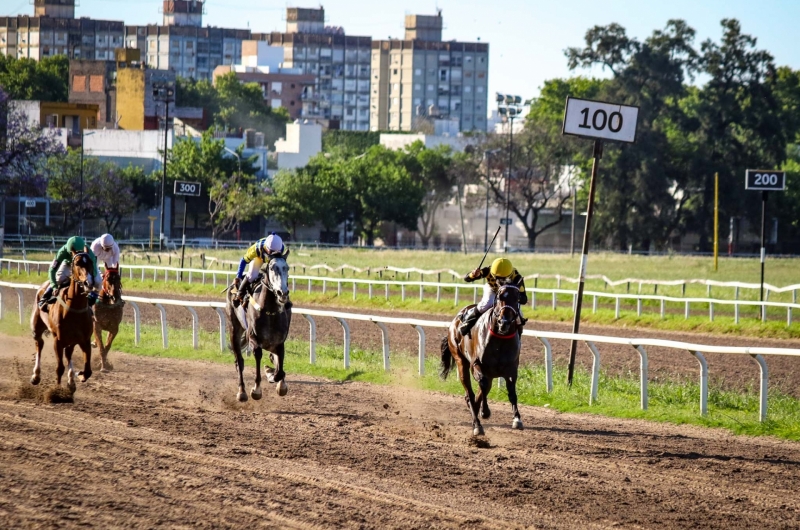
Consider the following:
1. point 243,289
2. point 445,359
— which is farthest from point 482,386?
point 243,289

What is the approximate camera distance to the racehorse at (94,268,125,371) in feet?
48.1

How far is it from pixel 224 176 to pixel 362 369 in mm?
51575

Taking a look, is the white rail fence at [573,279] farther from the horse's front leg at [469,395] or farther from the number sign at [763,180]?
the horse's front leg at [469,395]

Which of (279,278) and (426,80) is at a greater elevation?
(426,80)

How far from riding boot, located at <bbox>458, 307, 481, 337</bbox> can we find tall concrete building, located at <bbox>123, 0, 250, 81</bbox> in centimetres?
17509

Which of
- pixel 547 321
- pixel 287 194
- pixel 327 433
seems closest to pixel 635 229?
pixel 287 194

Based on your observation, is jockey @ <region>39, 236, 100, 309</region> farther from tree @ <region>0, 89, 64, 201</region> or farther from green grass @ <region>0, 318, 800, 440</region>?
tree @ <region>0, 89, 64, 201</region>

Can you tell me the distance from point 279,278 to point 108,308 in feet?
14.2

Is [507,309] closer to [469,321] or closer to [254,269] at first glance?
[469,321]

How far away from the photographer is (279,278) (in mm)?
11938

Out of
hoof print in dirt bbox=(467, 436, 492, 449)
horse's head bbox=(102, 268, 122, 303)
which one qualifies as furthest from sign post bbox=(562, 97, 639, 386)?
horse's head bbox=(102, 268, 122, 303)

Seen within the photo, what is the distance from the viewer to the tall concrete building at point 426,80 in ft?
577

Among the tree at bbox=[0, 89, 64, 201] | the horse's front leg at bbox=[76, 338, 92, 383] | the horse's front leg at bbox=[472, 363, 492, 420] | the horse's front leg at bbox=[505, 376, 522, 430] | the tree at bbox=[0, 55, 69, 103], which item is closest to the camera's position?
the horse's front leg at bbox=[472, 363, 492, 420]

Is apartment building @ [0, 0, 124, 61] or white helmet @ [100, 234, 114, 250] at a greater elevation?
apartment building @ [0, 0, 124, 61]
